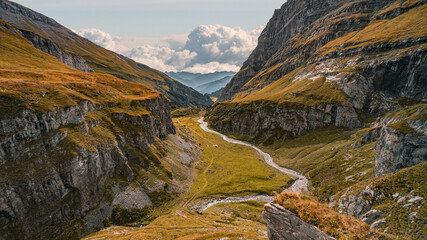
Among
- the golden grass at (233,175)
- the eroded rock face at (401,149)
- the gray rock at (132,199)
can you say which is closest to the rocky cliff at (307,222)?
the eroded rock face at (401,149)

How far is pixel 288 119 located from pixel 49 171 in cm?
14573

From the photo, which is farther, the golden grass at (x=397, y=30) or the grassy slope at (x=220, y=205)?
the golden grass at (x=397, y=30)

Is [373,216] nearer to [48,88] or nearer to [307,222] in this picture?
[307,222]

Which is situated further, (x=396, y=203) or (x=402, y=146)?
(x=402, y=146)

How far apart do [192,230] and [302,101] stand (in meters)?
138

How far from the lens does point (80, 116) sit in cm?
7081

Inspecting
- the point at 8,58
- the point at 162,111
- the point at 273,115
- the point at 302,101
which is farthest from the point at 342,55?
the point at 8,58

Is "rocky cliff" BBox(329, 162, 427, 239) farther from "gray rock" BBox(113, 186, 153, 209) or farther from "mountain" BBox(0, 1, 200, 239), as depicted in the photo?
"mountain" BBox(0, 1, 200, 239)

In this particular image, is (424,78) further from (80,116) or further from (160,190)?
(80,116)

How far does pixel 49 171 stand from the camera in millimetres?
53656

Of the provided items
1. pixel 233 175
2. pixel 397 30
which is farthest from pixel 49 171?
pixel 397 30

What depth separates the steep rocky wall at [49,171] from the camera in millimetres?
47250

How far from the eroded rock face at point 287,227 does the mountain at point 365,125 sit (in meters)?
0.89

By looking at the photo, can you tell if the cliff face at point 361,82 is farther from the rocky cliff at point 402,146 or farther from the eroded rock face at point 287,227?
the eroded rock face at point 287,227
